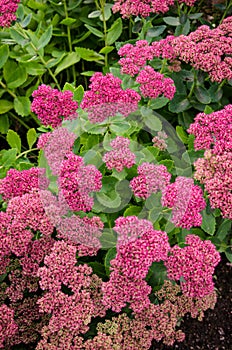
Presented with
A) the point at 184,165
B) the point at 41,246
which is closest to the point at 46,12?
the point at 184,165

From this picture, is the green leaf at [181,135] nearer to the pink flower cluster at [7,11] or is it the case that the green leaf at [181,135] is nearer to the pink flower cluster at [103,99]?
the pink flower cluster at [103,99]

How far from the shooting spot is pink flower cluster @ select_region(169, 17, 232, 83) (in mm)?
1861

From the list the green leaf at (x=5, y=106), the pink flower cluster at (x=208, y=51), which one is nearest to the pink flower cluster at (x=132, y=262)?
the pink flower cluster at (x=208, y=51)

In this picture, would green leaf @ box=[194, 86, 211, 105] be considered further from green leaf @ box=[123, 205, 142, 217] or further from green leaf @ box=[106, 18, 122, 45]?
green leaf @ box=[123, 205, 142, 217]

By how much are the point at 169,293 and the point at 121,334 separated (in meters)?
0.20

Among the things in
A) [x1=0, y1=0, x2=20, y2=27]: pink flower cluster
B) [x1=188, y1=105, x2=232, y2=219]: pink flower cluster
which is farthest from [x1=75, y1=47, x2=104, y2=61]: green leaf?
[x1=188, y1=105, x2=232, y2=219]: pink flower cluster

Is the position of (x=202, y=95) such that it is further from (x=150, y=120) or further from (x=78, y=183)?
(x=78, y=183)

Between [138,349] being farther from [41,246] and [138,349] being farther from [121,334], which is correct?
[41,246]

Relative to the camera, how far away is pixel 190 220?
4.89ft

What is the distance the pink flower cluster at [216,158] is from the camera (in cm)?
148

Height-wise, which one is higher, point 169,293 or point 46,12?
point 46,12

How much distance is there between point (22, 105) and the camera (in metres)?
2.39

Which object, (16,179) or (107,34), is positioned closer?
(16,179)

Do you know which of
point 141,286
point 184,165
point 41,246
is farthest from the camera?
point 184,165
